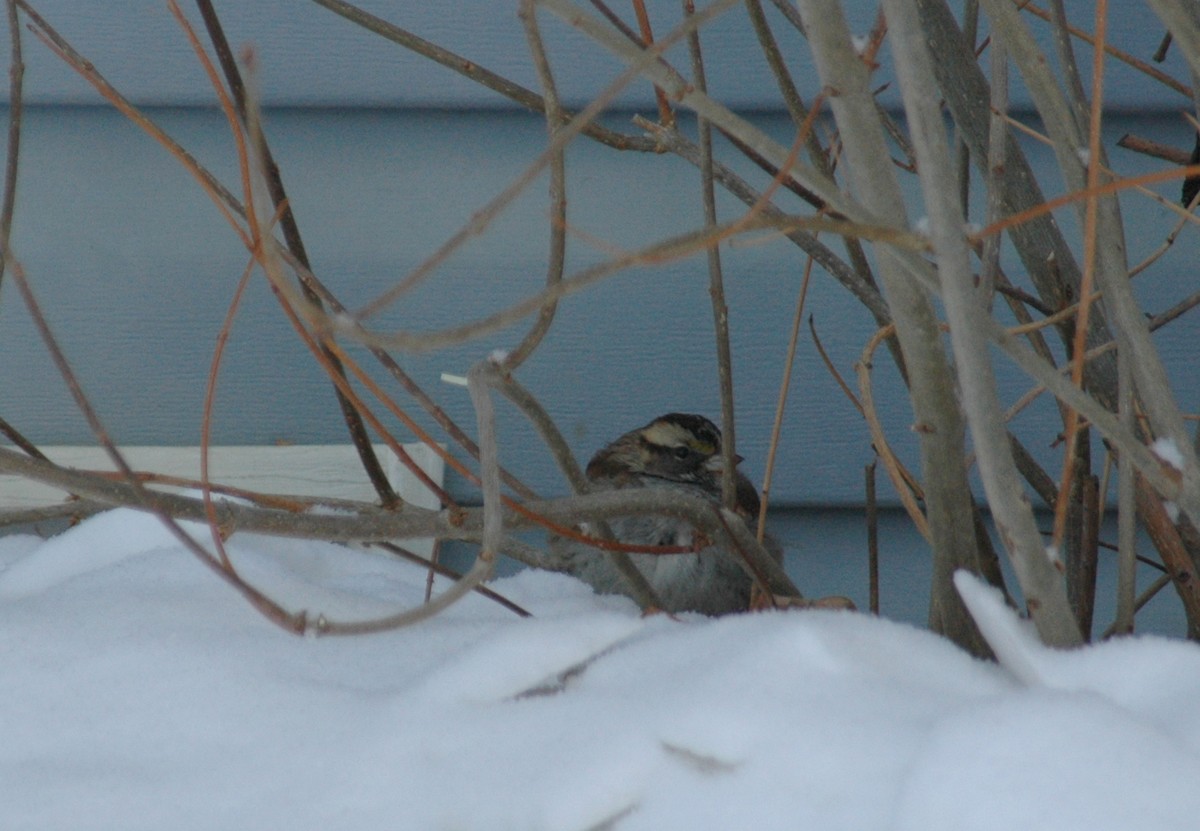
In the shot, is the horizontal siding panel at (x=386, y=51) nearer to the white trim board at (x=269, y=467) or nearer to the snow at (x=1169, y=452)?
the white trim board at (x=269, y=467)

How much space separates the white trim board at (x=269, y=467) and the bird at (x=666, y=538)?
16.4 inches

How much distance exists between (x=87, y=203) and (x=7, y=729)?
176 cm

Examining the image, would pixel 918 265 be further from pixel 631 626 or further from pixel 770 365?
pixel 770 365

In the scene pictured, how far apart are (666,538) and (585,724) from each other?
1.48 meters

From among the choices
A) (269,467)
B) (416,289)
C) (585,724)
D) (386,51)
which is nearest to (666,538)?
(416,289)

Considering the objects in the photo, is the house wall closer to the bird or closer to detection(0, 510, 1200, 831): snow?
the bird

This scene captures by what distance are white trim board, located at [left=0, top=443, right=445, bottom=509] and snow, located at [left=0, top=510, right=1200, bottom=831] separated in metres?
1.33

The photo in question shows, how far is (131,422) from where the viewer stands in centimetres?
291

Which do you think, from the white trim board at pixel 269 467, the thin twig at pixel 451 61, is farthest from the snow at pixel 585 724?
the white trim board at pixel 269 467

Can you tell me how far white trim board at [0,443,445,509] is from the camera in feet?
9.36

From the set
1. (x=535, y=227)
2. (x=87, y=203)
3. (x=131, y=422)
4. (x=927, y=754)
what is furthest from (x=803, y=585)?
(x=927, y=754)

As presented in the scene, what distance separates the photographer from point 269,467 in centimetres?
290

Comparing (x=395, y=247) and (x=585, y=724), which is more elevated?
(x=395, y=247)

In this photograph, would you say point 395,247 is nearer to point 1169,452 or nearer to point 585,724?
point 585,724
